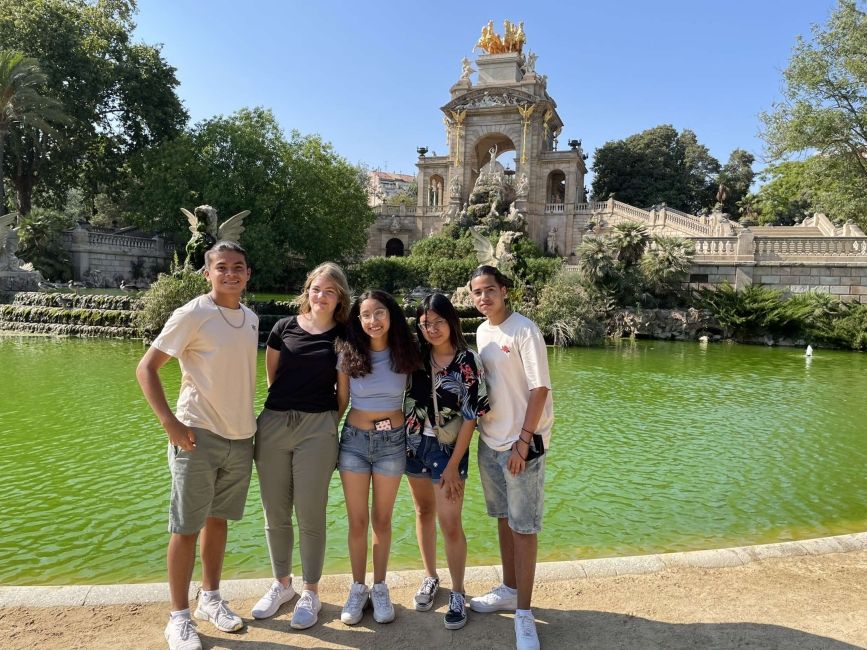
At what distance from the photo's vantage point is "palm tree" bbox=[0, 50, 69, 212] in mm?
25188

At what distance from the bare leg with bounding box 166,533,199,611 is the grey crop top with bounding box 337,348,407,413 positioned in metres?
1.09

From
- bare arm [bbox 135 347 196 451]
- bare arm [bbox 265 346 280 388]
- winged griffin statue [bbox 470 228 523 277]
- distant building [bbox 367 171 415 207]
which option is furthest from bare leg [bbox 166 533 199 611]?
distant building [bbox 367 171 415 207]

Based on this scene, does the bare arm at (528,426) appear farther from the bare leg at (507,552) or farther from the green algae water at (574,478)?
the green algae water at (574,478)

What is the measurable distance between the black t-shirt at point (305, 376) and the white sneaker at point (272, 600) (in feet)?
3.40

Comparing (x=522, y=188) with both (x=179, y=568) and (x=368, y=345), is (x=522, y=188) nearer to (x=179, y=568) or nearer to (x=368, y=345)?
(x=368, y=345)

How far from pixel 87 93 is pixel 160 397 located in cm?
3510

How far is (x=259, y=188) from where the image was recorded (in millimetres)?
Result: 28734

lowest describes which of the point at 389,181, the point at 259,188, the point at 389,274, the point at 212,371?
the point at 212,371

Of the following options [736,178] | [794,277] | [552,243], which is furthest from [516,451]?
[736,178]

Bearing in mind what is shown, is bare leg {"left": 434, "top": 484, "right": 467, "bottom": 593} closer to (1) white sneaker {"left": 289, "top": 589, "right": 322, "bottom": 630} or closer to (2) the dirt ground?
(2) the dirt ground

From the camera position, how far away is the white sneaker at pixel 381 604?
309 cm

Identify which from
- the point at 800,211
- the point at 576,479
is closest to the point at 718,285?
the point at 576,479

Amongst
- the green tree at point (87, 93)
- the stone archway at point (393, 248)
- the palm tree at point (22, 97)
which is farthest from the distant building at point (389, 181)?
the palm tree at point (22, 97)

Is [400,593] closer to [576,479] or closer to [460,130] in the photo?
[576,479]
